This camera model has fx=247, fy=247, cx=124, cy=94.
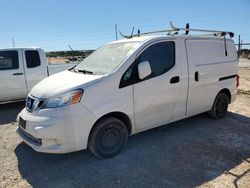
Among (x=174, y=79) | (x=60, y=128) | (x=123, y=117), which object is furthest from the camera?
(x=174, y=79)

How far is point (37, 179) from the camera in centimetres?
345

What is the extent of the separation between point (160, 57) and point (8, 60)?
188 inches

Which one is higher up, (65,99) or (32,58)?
(32,58)

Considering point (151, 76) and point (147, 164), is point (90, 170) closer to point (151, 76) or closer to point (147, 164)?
point (147, 164)

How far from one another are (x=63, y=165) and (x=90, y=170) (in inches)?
18.5

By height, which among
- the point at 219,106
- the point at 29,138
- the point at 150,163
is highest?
the point at 29,138

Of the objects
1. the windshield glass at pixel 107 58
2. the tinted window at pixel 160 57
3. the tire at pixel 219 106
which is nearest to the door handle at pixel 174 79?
the tinted window at pixel 160 57

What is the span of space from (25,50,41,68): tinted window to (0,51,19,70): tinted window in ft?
0.99

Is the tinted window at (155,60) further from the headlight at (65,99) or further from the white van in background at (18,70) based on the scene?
the white van in background at (18,70)

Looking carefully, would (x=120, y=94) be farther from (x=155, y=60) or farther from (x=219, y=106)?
(x=219, y=106)

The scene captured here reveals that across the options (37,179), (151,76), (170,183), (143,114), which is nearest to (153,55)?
(151,76)

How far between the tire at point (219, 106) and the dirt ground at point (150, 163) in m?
0.67

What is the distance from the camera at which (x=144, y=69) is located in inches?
155

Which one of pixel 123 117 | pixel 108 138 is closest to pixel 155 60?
pixel 123 117
